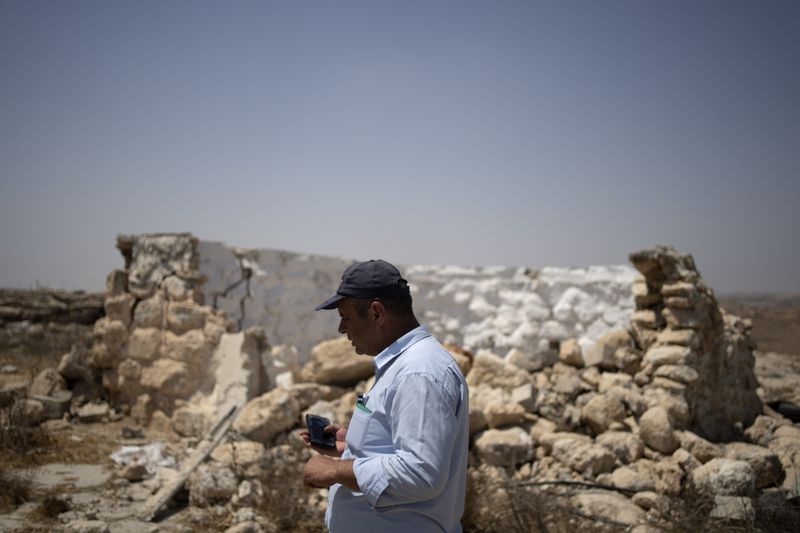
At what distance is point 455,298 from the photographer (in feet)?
24.1

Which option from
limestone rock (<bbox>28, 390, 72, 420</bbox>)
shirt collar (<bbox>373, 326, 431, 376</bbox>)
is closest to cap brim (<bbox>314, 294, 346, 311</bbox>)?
shirt collar (<bbox>373, 326, 431, 376</bbox>)

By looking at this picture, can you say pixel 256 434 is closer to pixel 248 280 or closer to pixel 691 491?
pixel 248 280

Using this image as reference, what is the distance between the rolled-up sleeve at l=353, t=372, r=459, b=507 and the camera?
170 centimetres

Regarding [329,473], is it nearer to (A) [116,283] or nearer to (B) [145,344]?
(B) [145,344]

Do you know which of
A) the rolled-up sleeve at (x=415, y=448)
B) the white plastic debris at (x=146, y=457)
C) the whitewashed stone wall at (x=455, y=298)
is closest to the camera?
the rolled-up sleeve at (x=415, y=448)

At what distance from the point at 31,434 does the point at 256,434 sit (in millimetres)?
2161

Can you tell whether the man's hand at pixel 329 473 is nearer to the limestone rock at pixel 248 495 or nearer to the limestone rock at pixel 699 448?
the limestone rock at pixel 248 495

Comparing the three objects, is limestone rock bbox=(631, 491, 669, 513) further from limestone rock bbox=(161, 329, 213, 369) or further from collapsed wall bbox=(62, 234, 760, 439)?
limestone rock bbox=(161, 329, 213, 369)

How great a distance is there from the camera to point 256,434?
204 inches

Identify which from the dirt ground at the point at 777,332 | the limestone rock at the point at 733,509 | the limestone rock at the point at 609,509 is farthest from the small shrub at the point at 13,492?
the dirt ground at the point at 777,332

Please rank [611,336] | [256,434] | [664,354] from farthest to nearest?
[611,336], [664,354], [256,434]

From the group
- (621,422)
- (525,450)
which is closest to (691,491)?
(621,422)

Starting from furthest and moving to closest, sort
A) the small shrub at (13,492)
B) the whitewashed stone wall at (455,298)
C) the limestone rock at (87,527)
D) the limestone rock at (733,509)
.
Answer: the whitewashed stone wall at (455,298), the small shrub at (13,492), the limestone rock at (733,509), the limestone rock at (87,527)

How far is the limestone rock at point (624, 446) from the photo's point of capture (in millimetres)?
4910
